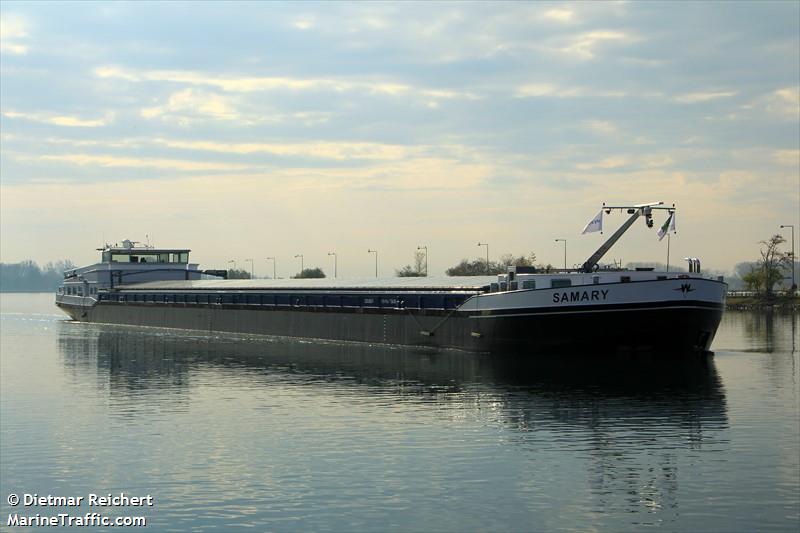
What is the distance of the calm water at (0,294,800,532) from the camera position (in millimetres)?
20641

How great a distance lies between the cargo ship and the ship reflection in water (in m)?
1.22

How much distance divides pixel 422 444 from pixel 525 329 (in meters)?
22.2

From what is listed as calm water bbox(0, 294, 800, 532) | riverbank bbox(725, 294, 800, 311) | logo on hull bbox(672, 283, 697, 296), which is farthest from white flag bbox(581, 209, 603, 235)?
riverbank bbox(725, 294, 800, 311)

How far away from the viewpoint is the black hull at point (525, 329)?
1833 inches

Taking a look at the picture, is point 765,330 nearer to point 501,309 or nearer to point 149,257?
point 501,309

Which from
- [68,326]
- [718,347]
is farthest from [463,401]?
[68,326]

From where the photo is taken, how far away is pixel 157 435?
29312 mm

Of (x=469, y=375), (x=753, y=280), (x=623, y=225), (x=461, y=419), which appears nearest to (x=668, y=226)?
(x=623, y=225)

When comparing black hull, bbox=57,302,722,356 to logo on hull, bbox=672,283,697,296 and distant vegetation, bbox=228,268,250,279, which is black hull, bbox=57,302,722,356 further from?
distant vegetation, bbox=228,268,250,279

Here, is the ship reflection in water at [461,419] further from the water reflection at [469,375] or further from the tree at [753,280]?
the tree at [753,280]

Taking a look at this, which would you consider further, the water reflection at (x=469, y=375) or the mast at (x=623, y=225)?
the mast at (x=623, y=225)

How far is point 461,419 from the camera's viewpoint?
3162cm

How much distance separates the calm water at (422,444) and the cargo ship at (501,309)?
214cm

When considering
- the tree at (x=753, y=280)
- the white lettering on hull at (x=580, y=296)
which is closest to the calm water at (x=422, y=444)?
the white lettering on hull at (x=580, y=296)
